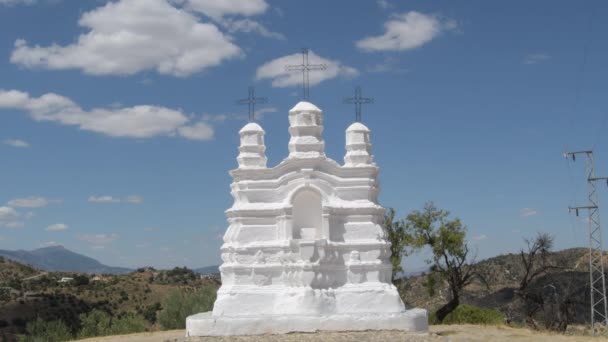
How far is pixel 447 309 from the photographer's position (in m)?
30.2

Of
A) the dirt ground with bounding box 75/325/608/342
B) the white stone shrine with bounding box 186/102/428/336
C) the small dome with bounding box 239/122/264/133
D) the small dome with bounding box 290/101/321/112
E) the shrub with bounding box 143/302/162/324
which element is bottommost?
the shrub with bounding box 143/302/162/324

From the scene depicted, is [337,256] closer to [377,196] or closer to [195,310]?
[377,196]

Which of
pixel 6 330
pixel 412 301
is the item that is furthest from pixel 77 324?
pixel 412 301

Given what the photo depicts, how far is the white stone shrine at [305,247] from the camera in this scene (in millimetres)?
20438

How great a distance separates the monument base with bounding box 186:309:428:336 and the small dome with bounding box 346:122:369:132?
6.55 m

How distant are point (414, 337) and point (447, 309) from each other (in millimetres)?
11523

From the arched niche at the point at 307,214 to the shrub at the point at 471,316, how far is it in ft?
35.5

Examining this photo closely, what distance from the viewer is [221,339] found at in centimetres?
1955

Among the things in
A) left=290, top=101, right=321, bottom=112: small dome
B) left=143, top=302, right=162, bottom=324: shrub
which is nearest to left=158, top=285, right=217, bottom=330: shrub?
left=290, top=101, right=321, bottom=112: small dome

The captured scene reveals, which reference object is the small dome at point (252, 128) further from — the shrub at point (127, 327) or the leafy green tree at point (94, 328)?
the leafy green tree at point (94, 328)

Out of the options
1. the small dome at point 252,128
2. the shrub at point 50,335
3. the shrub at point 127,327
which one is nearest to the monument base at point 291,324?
the small dome at point 252,128

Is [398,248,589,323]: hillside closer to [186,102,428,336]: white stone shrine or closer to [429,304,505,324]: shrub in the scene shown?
[429,304,505,324]: shrub

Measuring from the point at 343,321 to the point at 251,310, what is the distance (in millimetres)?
2900

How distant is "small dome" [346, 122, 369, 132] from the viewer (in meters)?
23.7
